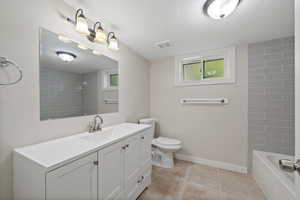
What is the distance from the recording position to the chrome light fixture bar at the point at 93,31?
124 cm

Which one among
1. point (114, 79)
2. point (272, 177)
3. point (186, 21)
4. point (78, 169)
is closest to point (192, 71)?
point (186, 21)

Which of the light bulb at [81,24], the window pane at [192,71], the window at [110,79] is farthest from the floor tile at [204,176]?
the light bulb at [81,24]

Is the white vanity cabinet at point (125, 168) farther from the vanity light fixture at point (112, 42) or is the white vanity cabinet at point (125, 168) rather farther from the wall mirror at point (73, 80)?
the vanity light fixture at point (112, 42)

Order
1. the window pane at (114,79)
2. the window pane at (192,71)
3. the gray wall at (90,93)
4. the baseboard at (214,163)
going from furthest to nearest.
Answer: the window pane at (192,71), the baseboard at (214,163), the window pane at (114,79), the gray wall at (90,93)

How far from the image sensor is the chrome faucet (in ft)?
4.75

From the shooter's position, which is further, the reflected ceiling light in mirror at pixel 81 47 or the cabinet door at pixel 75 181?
the reflected ceiling light in mirror at pixel 81 47

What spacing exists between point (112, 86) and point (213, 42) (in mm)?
1776

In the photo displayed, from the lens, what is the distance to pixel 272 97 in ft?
6.12

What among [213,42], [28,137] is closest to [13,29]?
[28,137]

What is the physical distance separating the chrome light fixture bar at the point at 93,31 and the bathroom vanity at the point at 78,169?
1.11 m

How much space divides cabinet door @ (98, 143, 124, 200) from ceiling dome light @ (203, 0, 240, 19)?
5.42 ft

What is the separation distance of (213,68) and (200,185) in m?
1.97

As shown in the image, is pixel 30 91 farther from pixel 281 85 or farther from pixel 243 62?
pixel 281 85

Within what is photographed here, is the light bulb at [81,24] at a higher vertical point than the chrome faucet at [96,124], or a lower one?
higher
